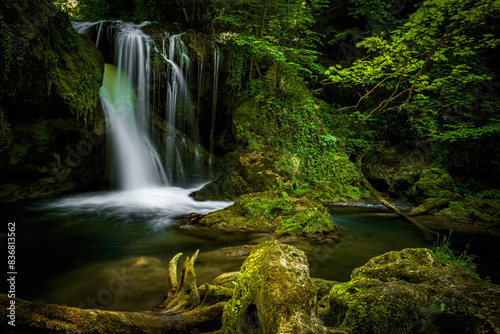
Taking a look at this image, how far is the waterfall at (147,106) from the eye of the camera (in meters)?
9.64

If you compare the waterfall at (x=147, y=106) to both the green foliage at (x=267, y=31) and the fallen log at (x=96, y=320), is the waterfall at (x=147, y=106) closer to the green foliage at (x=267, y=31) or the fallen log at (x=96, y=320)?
the green foliage at (x=267, y=31)

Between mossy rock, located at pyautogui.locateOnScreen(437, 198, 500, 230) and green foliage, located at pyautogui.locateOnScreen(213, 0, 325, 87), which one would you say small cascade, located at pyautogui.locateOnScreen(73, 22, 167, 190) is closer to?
green foliage, located at pyautogui.locateOnScreen(213, 0, 325, 87)

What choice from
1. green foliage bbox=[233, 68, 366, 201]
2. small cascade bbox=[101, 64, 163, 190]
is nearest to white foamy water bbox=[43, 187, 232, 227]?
small cascade bbox=[101, 64, 163, 190]

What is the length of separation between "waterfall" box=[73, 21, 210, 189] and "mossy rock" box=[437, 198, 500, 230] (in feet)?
29.8

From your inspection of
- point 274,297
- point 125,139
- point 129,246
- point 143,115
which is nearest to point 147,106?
point 143,115

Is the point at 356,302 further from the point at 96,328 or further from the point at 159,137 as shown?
the point at 159,137

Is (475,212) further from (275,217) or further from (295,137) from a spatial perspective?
(295,137)

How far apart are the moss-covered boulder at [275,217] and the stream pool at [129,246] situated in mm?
347

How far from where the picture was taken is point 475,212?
23.7 ft

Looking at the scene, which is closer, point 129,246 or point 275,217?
point 129,246

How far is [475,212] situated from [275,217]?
6.13 m

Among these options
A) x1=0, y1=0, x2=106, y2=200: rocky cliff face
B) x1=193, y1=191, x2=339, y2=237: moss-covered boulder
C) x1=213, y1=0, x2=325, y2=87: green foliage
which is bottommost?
x1=193, y1=191, x2=339, y2=237: moss-covered boulder

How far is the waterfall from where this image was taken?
9.64 metres

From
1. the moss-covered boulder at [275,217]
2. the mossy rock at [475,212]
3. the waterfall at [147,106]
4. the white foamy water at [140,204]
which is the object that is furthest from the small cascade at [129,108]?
the mossy rock at [475,212]
